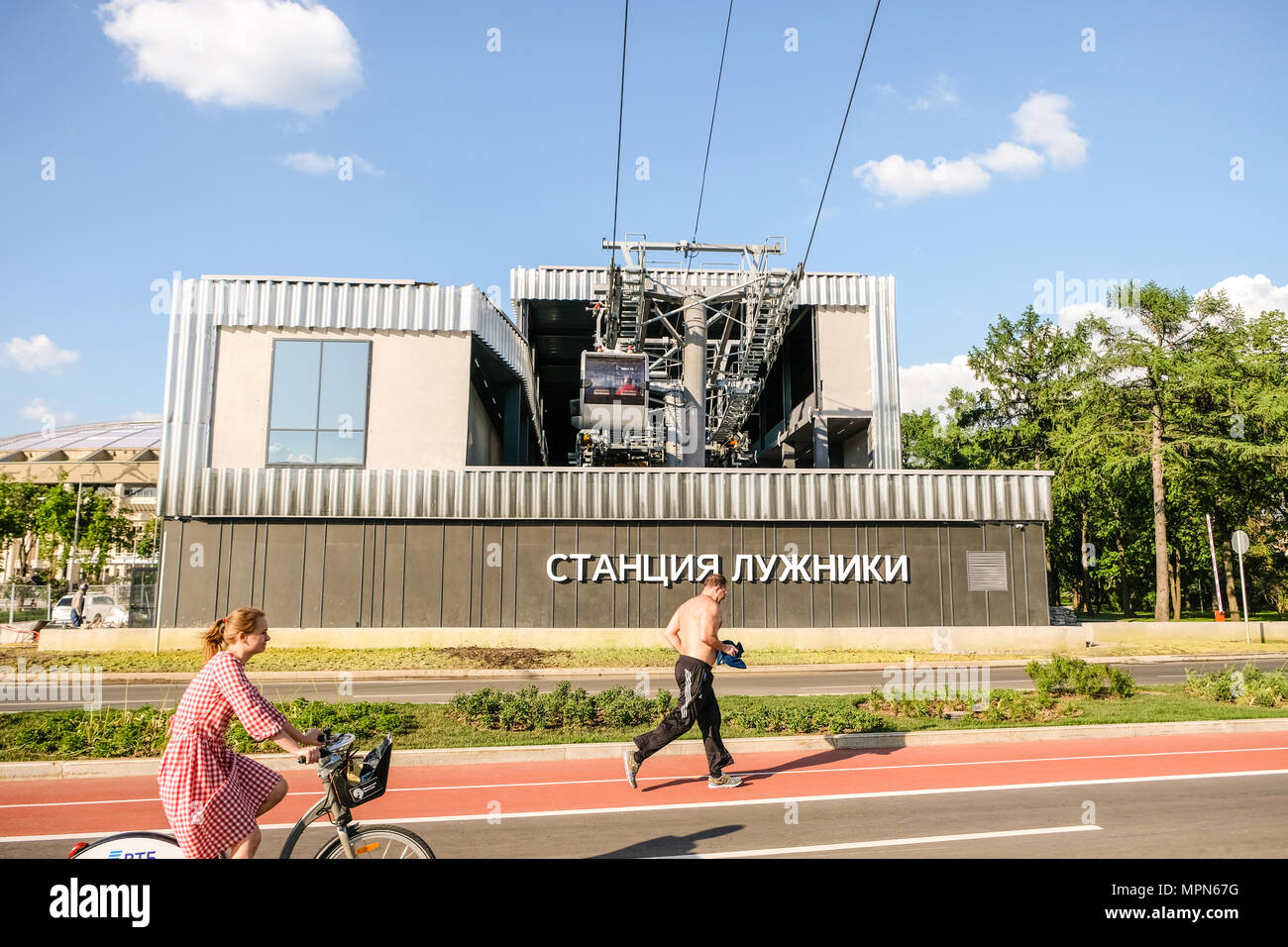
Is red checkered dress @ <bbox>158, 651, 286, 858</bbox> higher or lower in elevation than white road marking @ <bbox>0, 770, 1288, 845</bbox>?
higher

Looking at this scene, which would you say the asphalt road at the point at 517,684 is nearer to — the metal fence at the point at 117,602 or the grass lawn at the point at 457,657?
the grass lawn at the point at 457,657

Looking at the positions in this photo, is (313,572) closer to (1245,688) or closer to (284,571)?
(284,571)

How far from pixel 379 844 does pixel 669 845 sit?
291 centimetres

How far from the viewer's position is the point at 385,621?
27266 millimetres

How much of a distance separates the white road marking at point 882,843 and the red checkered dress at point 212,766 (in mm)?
3058

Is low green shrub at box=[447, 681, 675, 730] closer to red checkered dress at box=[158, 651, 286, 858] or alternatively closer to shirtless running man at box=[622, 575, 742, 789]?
shirtless running man at box=[622, 575, 742, 789]

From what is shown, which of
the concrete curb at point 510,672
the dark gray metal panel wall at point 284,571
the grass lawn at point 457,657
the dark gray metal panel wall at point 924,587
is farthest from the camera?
the dark gray metal panel wall at point 924,587

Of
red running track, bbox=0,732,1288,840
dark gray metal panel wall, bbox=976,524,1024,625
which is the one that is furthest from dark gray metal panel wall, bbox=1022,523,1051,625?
red running track, bbox=0,732,1288,840

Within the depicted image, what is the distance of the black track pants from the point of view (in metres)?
8.41

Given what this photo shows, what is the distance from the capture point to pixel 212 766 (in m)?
4.32

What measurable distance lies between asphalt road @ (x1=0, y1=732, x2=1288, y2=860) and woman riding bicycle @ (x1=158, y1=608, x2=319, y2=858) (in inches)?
96.3

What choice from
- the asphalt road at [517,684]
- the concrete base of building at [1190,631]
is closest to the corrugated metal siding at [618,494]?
the concrete base of building at [1190,631]

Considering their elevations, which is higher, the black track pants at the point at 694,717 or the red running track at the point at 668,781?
the black track pants at the point at 694,717

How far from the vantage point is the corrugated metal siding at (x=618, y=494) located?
2759cm
